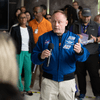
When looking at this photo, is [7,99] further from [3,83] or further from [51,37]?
[51,37]

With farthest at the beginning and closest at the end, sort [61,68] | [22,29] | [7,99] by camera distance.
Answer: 1. [22,29]
2. [61,68]
3. [7,99]

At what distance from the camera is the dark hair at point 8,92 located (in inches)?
22.2

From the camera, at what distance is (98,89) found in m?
3.33

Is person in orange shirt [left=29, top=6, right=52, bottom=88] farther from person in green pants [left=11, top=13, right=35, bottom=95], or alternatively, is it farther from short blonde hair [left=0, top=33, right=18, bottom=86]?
short blonde hair [left=0, top=33, right=18, bottom=86]

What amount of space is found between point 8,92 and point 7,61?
105mm

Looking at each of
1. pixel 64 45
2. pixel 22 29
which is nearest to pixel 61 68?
pixel 64 45

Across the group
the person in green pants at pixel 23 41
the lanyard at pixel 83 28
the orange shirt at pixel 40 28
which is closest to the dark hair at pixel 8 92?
the lanyard at pixel 83 28

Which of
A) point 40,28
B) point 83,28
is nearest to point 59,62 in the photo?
point 83,28

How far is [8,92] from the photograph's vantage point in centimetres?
58

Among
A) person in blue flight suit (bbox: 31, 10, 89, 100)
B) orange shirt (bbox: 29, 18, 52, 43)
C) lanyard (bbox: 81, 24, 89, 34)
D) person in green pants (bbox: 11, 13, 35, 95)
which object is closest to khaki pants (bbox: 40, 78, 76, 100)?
person in blue flight suit (bbox: 31, 10, 89, 100)

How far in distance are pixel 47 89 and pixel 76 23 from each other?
1634mm

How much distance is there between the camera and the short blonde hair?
57 centimetres

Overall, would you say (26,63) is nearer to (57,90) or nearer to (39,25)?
(39,25)

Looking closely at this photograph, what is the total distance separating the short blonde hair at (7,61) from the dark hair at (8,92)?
0.06ft
